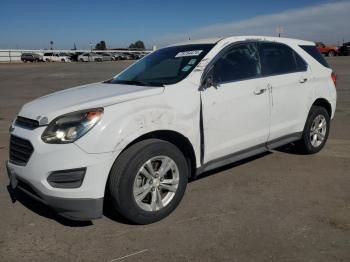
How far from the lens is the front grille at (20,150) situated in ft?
11.6

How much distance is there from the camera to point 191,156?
4172 millimetres

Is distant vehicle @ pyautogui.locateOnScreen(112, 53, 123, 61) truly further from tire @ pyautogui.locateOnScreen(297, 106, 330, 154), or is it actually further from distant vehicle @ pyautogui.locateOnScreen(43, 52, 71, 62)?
tire @ pyautogui.locateOnScreen(297, 106, 330, 154)

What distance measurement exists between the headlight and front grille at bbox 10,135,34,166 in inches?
8.2

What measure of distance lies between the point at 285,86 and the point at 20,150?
321 centimetres

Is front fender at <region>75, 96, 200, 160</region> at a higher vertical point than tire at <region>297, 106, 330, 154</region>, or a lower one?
higher

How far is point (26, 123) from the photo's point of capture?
3.74m

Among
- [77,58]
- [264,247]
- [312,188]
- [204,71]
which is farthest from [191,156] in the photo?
[77,58]

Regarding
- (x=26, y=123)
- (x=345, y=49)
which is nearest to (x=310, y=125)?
(x=26, y=123)

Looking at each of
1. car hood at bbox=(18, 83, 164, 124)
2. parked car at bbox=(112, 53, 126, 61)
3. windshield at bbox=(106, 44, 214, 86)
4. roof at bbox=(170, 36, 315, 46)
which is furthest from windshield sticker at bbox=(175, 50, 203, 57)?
parked car at bbox=(112, 53, 126, 61)

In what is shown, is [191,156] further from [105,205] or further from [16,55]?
[16,55]

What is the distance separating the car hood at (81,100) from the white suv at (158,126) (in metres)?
0.01

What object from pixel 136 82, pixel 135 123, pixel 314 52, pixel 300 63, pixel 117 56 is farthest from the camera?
pixel 117 56

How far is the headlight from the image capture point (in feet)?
11.1

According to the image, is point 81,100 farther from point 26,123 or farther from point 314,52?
point 314,52
